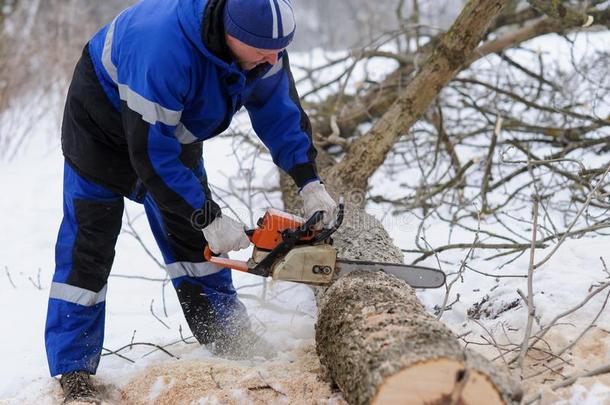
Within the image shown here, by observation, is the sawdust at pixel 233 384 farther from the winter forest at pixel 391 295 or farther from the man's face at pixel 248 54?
the man's face at pixel 248 54

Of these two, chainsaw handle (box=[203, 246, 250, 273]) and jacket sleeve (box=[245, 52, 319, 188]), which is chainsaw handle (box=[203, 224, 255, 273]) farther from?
jacket sleeve (box=[245, 52, 319, 188])

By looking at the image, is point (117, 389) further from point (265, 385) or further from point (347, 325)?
point (347, 325)

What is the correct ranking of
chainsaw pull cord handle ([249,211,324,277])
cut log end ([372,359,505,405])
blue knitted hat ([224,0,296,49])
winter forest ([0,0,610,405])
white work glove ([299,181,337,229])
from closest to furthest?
cut log end ([372,359,505,405]) < winter forest ([0,0,610,405]) < blue knitted hat ([224,0,296,49]) < chainsaw pull cord handle ([249,211,324,277]) < white work glove ([299,181,337,229])

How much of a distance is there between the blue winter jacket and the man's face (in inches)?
1.4

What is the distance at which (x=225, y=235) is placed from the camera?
224cm

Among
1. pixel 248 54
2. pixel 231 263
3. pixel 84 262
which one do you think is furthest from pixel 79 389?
pixel 248 54

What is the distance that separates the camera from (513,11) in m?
4.88

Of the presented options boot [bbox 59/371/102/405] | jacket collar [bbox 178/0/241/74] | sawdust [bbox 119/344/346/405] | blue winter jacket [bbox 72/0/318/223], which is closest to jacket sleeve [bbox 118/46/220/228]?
blue winter jacket [bbox 72/0/318/223]

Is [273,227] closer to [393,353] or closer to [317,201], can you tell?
[317,201]

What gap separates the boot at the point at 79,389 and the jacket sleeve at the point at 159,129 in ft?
2.76

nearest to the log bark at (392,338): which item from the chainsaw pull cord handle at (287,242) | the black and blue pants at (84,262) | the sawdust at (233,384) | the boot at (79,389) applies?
the sawdust at (233,384)

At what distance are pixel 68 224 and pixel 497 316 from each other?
1924mm

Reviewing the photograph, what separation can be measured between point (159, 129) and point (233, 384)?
3.23 feet

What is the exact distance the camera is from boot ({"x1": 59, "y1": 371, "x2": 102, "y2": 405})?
2.32 metres
